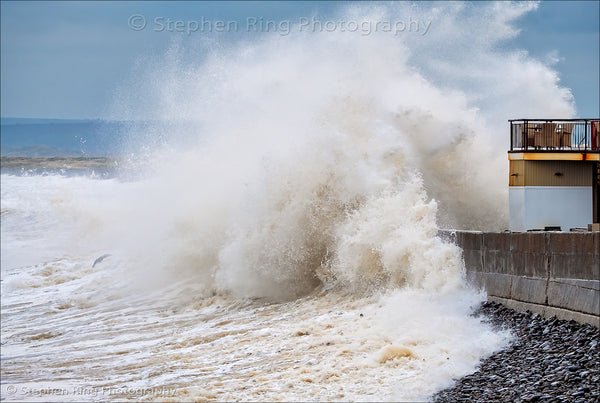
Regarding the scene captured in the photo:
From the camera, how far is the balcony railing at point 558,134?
49.9ft

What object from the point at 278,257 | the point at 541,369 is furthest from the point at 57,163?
the point at 541,369

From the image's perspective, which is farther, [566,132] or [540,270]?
[566,132]

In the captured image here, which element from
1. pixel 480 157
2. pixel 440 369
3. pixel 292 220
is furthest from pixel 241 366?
pixel 480 157

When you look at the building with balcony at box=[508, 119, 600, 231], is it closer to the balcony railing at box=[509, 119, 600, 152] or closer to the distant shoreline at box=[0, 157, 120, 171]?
the balcony railing at box=[509, 119, 600, 152]

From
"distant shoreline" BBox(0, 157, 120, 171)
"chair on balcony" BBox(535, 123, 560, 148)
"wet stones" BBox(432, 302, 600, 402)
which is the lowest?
"wet stones" BBox(432, 302, 600, 402)

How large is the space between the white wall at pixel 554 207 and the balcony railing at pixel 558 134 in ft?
2.78

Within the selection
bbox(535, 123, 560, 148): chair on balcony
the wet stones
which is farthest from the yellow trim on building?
the wet stones

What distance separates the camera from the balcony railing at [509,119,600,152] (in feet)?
49.9

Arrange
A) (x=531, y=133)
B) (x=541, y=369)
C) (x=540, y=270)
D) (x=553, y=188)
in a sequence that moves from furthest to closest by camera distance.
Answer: (x=531, y=133) → (x=553, y=188) → (x=540, y=270) → (x=541, y=369)

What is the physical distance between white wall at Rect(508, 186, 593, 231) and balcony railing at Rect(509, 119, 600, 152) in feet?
2.78

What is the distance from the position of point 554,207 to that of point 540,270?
422 centimetres

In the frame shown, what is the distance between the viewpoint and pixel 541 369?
8.78m

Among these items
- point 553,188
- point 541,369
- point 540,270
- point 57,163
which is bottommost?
point 541,369

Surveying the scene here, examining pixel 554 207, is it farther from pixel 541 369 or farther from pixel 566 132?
pixel 541 369
